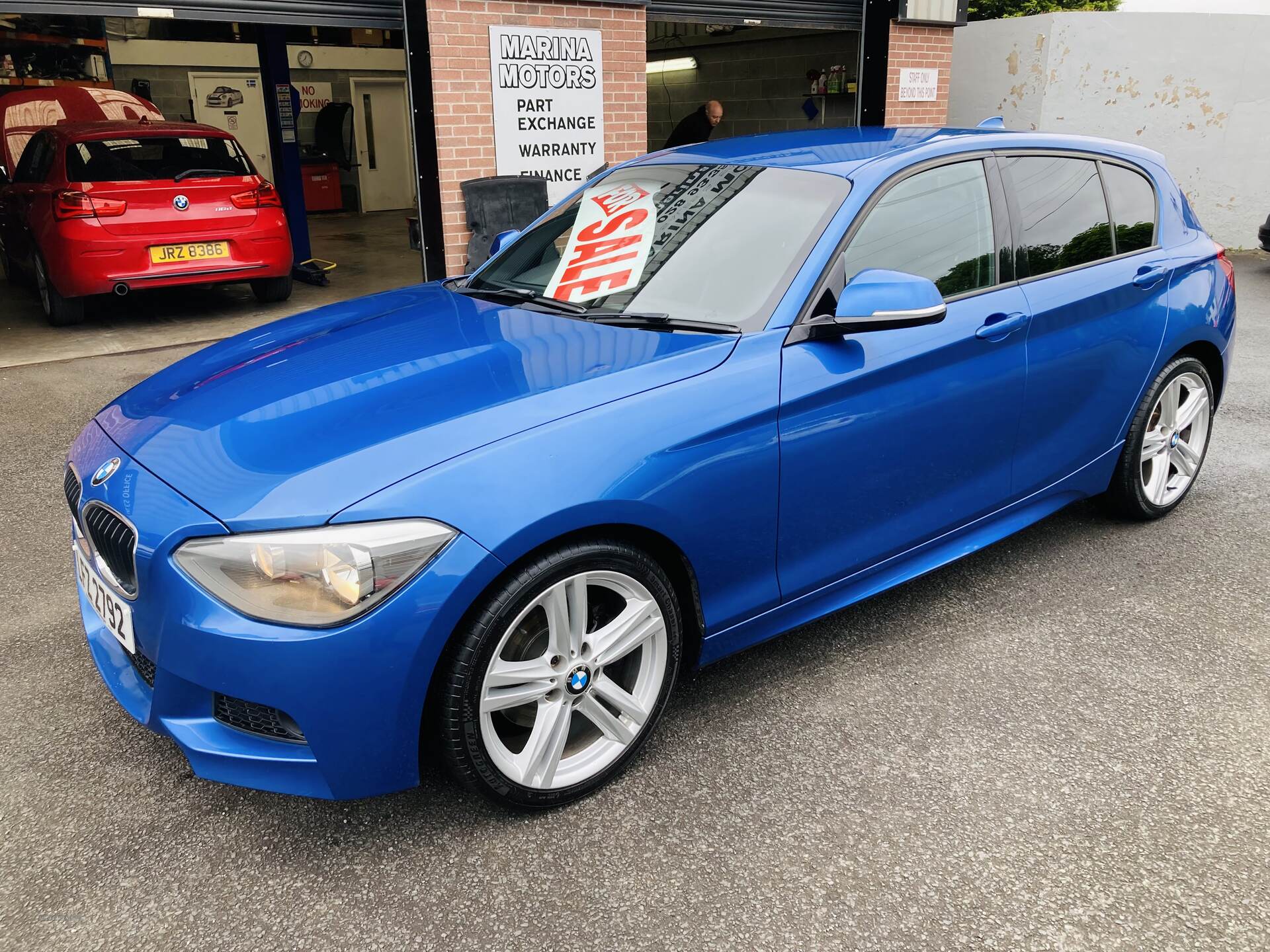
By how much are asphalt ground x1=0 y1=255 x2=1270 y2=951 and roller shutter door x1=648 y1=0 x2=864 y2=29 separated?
284 inches

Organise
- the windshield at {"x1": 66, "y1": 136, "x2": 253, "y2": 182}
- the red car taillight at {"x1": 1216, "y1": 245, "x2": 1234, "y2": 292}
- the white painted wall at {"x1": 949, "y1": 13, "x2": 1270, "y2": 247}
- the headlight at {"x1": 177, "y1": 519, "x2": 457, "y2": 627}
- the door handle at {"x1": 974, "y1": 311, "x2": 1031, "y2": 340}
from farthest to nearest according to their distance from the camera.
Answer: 1. the white painted wall at {"x1": 949, "y1": 13, "x2": 1270, "y2": 247}
2. the windshield at {"x1": 66, "y1": 136, "x2": 253, "y2": 182}
3. the red car taillight at {"x1": 1216, "y1": 245, "x2": 1234, "y2": 292}
4. the door handle at {"x1": 974, "y1": 311, "x2": 1031, "y2": 340}
5. the headlight at {"x1": 177, "y1": 519, "x2": 457, "y2": 627}

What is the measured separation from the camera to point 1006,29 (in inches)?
489

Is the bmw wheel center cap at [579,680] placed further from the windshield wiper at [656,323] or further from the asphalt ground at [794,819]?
the windshield wiper at [656,323]

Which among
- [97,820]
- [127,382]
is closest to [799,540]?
[97,820]

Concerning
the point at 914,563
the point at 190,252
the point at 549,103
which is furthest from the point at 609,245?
the point at 190,252

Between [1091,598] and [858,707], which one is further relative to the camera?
[1091,598]

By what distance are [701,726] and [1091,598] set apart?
1646mm

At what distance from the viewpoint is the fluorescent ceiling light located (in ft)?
51.6

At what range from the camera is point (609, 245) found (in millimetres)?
3301

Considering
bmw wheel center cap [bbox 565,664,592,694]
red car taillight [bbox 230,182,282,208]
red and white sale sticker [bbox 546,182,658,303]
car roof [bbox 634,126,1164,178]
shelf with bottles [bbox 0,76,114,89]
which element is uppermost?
shelf with bottles [bbox 0,76,114,89]

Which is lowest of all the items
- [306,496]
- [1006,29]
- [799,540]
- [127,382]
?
[127,382]

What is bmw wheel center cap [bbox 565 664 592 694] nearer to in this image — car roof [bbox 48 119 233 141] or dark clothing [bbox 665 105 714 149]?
car roof [bbox 48 119 233 141]

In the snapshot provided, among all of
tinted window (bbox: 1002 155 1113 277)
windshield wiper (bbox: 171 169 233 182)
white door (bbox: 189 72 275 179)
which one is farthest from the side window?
white door (bbox: 189 72 275 179)

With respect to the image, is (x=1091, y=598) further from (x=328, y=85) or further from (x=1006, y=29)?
(x=328, y=85)
